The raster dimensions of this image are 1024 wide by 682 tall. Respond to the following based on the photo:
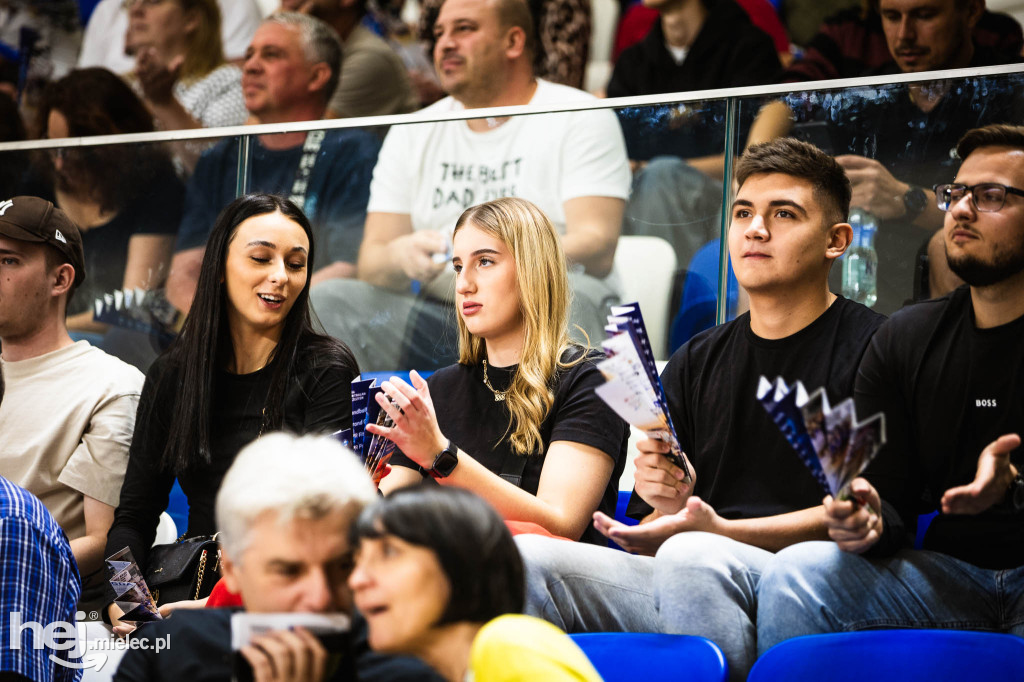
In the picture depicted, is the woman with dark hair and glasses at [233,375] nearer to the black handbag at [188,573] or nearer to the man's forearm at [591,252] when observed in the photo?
the black handbag at [188,573]

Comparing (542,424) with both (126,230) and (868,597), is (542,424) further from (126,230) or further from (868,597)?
(126,230)

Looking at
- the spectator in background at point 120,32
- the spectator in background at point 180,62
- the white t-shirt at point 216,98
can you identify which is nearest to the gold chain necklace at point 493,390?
the white t-shirt at point 216,98

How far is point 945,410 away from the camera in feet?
6.36

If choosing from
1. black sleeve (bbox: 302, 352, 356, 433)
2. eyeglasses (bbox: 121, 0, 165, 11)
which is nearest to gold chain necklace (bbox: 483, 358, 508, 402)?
black sleeve (bbox: 302, 352, 356, 433)

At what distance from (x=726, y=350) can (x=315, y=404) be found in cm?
93

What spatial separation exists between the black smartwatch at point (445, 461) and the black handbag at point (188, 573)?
584mm

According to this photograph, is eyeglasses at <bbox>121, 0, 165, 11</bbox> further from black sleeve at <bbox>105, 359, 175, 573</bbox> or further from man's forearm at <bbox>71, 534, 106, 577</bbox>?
man's forearm at <bbox>71, 534, 106, 577</bbox>

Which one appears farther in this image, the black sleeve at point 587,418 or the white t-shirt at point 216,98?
the white t-shirt at point 216,98

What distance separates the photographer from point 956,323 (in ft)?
6.58

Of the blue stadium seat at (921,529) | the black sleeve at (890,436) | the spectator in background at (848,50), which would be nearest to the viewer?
the black sleeve at (890,436)

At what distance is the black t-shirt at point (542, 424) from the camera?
7.13 feet

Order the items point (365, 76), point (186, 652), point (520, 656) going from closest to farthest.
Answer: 1. point (520, 656)
2. point (186, 652)
3. point (365, 76)

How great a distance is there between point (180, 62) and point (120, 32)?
0.40 m
